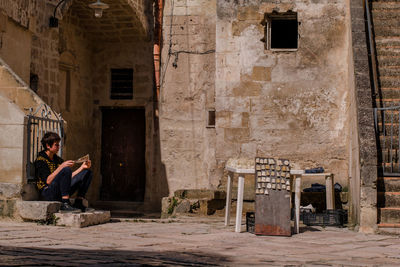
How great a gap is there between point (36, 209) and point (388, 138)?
457 centimetres

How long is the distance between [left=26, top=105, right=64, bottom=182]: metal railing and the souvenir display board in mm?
2593

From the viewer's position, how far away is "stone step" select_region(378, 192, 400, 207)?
7.96 metres

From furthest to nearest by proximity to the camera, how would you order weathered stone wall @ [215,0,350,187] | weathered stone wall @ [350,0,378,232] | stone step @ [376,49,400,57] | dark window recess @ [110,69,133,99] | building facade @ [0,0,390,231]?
1. dark window recess @ [110,69,133,99]
2. weathered stone wall @ [215,0,350,187]
3. building facade @ [0,0,390,231]
4. stone step @ [376,49,400,57]
5. weathered stone wall @ [350,0,378,232]

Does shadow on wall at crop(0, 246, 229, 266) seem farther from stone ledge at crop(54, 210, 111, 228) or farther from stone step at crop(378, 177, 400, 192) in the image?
stone step at crop(378, 177, 400, 192)

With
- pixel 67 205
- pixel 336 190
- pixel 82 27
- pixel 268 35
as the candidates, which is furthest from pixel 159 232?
pixel 82 27

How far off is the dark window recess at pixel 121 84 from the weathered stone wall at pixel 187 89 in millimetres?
1344

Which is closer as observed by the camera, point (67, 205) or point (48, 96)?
point (67, 205)

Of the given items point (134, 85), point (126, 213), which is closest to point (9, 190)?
point (126, 213)

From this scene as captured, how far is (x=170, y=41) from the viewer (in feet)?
44.5

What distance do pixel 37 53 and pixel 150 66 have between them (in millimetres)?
3084

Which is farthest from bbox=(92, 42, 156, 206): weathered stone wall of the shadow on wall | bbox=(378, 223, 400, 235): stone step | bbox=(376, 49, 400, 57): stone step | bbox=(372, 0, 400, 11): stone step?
the shadow on wall

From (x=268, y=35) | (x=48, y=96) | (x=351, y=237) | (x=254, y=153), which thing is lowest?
(x=351, y=237)

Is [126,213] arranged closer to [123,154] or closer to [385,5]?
[123,154]

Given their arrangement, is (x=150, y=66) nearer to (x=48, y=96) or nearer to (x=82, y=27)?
(x=82, y=27)
